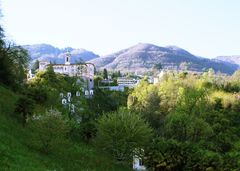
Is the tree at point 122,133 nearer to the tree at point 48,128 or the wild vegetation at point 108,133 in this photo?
the wild vegetation at point 108,133

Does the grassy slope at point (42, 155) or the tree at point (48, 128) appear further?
the tree at point (48, 128)

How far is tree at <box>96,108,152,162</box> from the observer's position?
119 feet

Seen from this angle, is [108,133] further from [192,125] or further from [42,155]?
[192,125]

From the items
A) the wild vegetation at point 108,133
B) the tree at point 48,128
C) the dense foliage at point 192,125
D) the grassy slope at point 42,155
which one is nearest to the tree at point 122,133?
the wild vegetation at point 108,133

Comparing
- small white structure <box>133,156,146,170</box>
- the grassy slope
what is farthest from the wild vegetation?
small white structure <box>133,156,146,170</box>

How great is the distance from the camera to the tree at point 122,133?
3612cm

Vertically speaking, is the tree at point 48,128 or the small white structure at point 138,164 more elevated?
the tree at point 48,128

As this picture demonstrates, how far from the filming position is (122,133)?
36.2 metres

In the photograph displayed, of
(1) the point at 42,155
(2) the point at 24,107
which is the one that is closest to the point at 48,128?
(1) the point at 42,155

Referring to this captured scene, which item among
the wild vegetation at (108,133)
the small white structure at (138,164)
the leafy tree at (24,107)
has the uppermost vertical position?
the leafy tree at (24,107)

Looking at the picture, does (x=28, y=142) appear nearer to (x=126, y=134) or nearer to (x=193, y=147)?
(x=126, y=134)

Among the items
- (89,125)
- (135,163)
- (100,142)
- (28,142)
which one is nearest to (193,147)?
(135,163)

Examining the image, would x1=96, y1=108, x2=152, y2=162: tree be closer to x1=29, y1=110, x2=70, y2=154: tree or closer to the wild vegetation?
the wild vegetation

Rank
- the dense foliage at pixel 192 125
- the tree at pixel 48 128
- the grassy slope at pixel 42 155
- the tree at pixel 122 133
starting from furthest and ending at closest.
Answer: the dense foliage at pixel 192 125, the tree at pixel 122 133, the tree at pixel 48 128, the grassy slope at pixel 42 155
